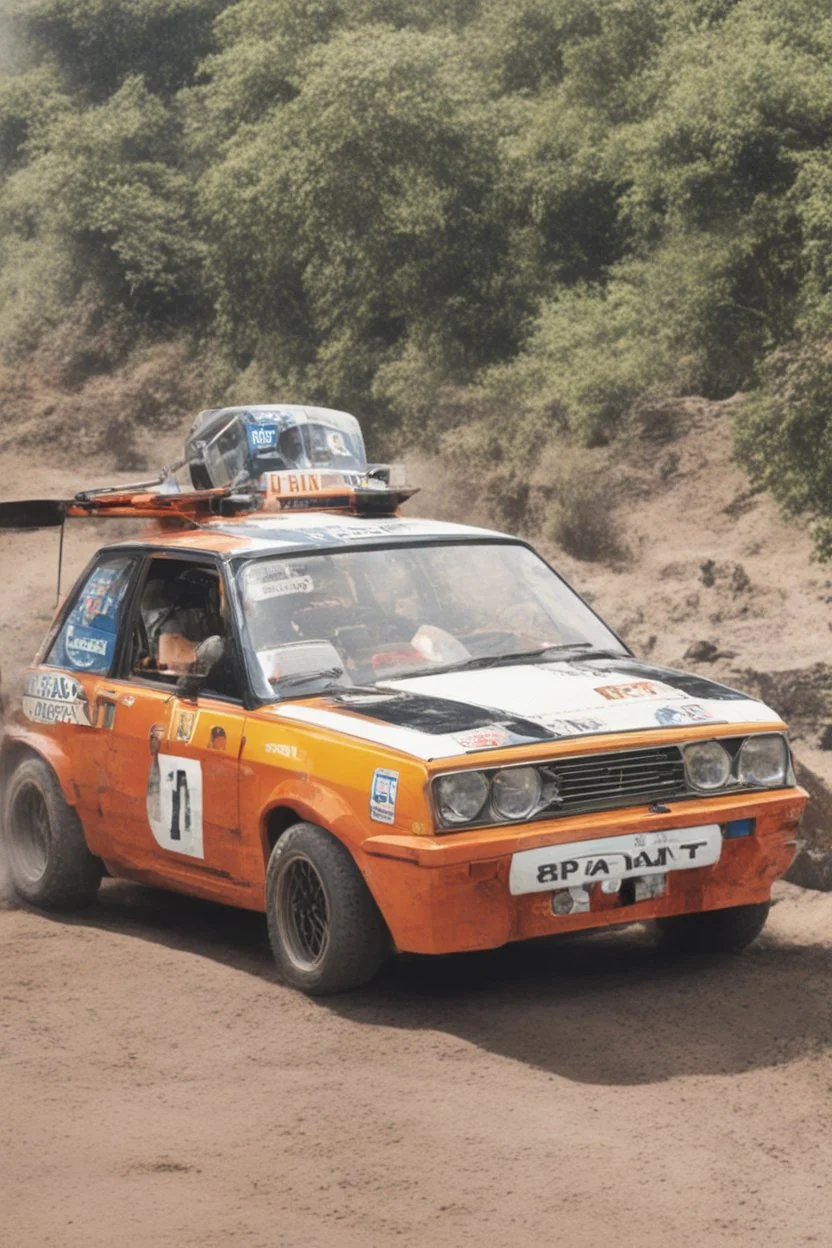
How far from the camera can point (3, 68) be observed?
44.3 m

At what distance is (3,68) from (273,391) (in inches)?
753

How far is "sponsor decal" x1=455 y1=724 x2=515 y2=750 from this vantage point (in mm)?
6172

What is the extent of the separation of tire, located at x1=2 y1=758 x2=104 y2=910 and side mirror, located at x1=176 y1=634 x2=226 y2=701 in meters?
1.14

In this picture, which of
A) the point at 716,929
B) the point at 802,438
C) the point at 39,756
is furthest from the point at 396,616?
the point at 802,438

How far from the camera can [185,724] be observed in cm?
733

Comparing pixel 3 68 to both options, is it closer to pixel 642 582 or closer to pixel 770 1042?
pixel 642 582

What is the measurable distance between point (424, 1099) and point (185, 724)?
7.59ft

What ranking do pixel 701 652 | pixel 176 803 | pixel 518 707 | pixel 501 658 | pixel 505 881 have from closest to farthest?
pixel 505 881, pixel 518 707, pixel 501 658, pixel 176 803, pixel 701 652

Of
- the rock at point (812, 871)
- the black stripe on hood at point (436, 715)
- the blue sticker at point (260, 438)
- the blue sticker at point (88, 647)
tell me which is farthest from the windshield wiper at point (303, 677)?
the blue sticker at point (260, 438)

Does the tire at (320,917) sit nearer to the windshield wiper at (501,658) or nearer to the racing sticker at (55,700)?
the windshield wiper at (501,658)

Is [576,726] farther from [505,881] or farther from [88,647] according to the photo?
[88,647]

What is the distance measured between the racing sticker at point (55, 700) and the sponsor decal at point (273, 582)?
116 centimetres

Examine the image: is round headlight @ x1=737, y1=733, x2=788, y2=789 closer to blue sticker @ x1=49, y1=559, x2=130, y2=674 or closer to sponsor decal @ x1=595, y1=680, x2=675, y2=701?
sponsor decal @ x1=595, y1=680, x2=675, y2=701

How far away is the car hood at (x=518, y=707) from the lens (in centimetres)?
628
